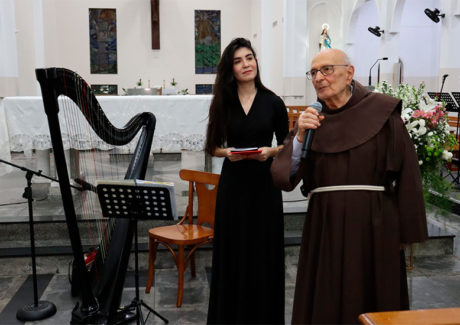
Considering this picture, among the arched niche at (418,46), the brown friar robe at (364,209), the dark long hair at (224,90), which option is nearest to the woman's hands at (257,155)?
the dark long hair at (224,90)

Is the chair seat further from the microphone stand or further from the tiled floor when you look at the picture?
the microphone stand

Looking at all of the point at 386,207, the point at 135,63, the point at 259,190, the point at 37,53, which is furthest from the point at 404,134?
the point at 135,63

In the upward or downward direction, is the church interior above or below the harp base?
above

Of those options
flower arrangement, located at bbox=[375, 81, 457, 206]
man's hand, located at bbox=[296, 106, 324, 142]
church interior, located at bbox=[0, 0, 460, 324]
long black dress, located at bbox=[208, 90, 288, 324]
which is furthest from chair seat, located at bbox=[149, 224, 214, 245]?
man's hand, located at bbox=[296, 106, 324, 142]

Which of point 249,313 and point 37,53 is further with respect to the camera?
point 37,53

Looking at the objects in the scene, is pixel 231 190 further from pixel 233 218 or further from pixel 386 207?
pixel 386 207

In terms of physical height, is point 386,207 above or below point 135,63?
below

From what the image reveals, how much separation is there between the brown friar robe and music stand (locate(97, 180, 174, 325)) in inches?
27.9

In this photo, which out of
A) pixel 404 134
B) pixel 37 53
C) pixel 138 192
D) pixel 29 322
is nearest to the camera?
pixel 404 134

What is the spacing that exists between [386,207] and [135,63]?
15.1 meters

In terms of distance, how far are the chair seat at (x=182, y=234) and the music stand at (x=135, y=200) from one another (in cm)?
110

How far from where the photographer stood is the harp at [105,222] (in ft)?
8.28

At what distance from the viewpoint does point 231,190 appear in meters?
3.15

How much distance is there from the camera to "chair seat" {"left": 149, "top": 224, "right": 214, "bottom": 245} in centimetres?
393
